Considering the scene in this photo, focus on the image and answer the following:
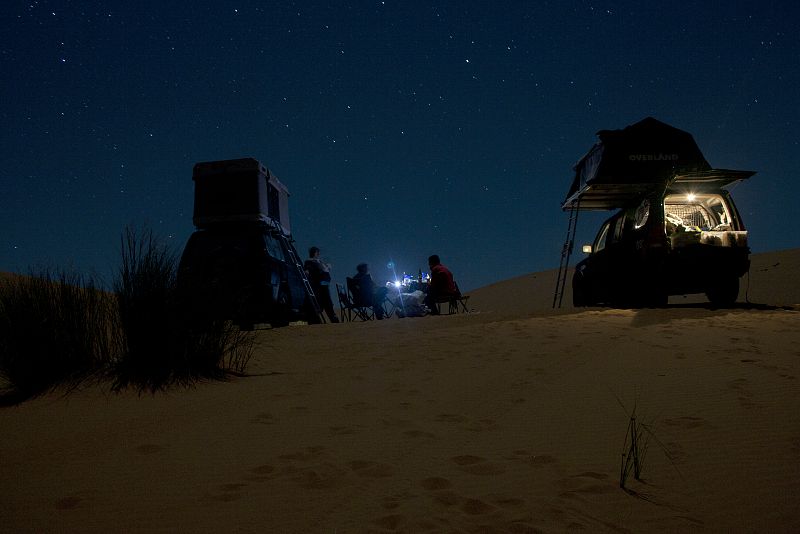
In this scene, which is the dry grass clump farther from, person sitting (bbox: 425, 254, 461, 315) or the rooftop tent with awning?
the rooftop tent with awning

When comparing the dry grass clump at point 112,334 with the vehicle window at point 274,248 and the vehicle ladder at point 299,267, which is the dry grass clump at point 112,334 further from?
the vehicle ladder at point 299,267

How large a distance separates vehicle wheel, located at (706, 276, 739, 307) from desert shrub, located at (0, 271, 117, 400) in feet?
28.0

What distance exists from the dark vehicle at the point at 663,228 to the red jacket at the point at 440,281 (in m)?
2.91

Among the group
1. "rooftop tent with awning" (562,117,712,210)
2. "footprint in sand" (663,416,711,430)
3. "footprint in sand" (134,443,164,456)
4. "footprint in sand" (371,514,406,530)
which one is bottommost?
"footprint in sand" (663,416,711,430)

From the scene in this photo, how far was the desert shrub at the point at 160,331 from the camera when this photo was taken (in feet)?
12.4

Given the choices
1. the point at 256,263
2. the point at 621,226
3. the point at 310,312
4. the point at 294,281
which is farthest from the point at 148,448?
the point at 621,226

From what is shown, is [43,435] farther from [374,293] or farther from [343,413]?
[374,293]

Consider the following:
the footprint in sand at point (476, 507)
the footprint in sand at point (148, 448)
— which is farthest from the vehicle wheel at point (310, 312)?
the footprint in sand at point (476, 507)

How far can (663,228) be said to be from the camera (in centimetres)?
769

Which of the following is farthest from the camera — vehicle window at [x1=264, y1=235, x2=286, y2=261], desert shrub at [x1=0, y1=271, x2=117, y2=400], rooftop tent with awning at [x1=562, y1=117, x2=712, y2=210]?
rooftop tent with awning at [x1=562, y1=117, x2=712, y2=210]

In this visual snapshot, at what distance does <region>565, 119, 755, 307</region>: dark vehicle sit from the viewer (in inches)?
304

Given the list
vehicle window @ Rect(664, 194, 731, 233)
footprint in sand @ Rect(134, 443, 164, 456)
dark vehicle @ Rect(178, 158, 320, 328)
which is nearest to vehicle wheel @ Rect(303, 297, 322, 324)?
dark vehicle @ Rect(178, 158, 320, 328)

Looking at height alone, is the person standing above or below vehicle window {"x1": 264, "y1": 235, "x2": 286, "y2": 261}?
below

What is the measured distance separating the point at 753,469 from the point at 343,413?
2.12 meters
